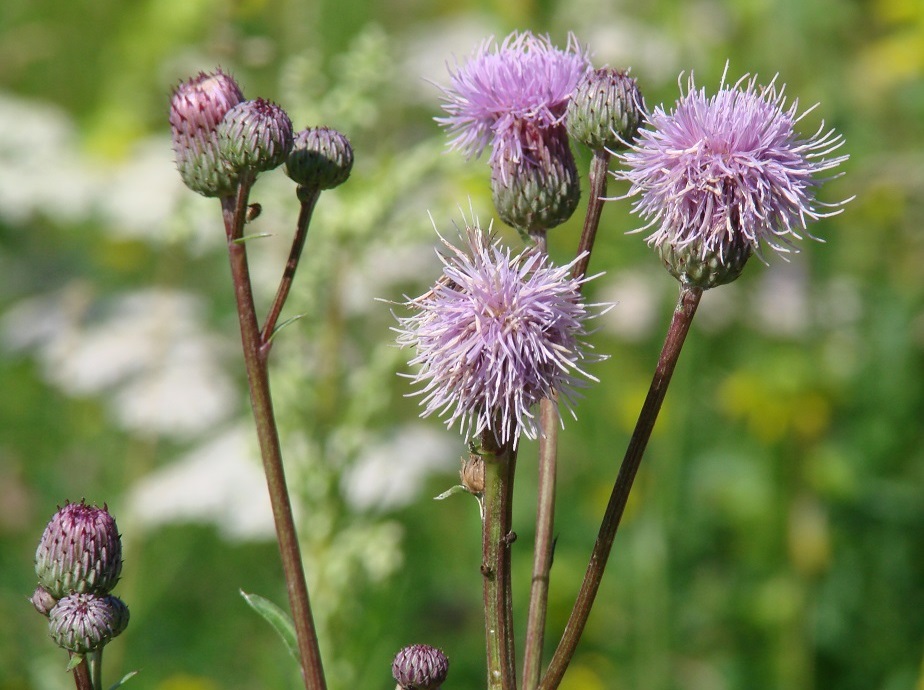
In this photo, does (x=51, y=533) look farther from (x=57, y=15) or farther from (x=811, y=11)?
(x=57, y=15)

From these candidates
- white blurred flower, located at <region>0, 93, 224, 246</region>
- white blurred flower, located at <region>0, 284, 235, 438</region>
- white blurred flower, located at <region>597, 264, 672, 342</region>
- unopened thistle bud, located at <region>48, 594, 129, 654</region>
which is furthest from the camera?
white blurred flower, located at <region>0, 93, 224, 246</region>

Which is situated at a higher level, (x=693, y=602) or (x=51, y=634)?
(x=693, y=602)

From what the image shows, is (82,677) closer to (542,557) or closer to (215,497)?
(542,557)

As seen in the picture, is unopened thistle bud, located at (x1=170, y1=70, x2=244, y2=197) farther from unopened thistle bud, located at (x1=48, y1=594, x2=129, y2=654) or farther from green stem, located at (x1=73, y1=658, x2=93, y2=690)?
green stem, located at (x1=73, y1=658, x2=93, y2=690)

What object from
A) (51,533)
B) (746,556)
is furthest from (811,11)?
(51,533)

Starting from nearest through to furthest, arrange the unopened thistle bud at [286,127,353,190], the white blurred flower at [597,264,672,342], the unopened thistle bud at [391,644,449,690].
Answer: the unopened thistle bud at [391,644,449,690], the unopened thistle bud at [286,127,353,190], the white blurred flower at [597,264,672,342]

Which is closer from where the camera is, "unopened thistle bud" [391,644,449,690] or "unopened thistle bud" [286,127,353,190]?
"unopened thistle bud" [391,644,449,690]

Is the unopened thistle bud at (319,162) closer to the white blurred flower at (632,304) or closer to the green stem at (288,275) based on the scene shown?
the green stem at (288,275)

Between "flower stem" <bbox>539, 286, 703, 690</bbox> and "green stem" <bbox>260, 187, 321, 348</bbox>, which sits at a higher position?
"green stem" <bbox>260, 187, 321, 348</bbox>

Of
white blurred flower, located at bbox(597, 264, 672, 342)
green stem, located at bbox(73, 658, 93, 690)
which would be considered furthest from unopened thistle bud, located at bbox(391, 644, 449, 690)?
white blurred flower, located at bbox(597, 264, 672, 342)
